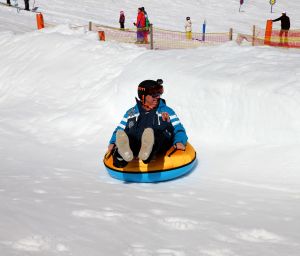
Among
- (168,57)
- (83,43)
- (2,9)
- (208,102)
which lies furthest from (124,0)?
(208,102)

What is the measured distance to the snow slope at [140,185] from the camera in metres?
3.74

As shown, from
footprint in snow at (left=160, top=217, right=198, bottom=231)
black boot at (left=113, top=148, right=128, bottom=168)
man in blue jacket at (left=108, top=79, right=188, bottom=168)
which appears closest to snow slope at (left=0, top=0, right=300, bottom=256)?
footprint in snow at (left=160, top=217, right=198, bottom=231)

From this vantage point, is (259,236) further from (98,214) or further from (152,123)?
(152,123)

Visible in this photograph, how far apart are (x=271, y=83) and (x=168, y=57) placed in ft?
11.3

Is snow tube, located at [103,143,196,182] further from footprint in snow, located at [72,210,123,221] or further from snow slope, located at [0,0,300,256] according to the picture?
footprint in snow, located at [72,210,123,221]

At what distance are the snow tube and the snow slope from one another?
0.53 ft

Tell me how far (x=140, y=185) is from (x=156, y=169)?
33 cm

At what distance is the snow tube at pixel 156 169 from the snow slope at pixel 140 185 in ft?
0.53

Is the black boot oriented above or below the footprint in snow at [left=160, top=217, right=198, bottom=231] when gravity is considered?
below

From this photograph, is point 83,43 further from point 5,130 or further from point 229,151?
point 229,151

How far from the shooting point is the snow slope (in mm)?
3740

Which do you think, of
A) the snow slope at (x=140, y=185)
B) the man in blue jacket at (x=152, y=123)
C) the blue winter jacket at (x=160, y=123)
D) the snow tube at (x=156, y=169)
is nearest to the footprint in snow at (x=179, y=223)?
the snow slope at (x=140, y=185)

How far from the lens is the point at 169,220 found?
4250 millimetres

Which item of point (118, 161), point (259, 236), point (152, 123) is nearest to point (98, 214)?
point (259, 236)
